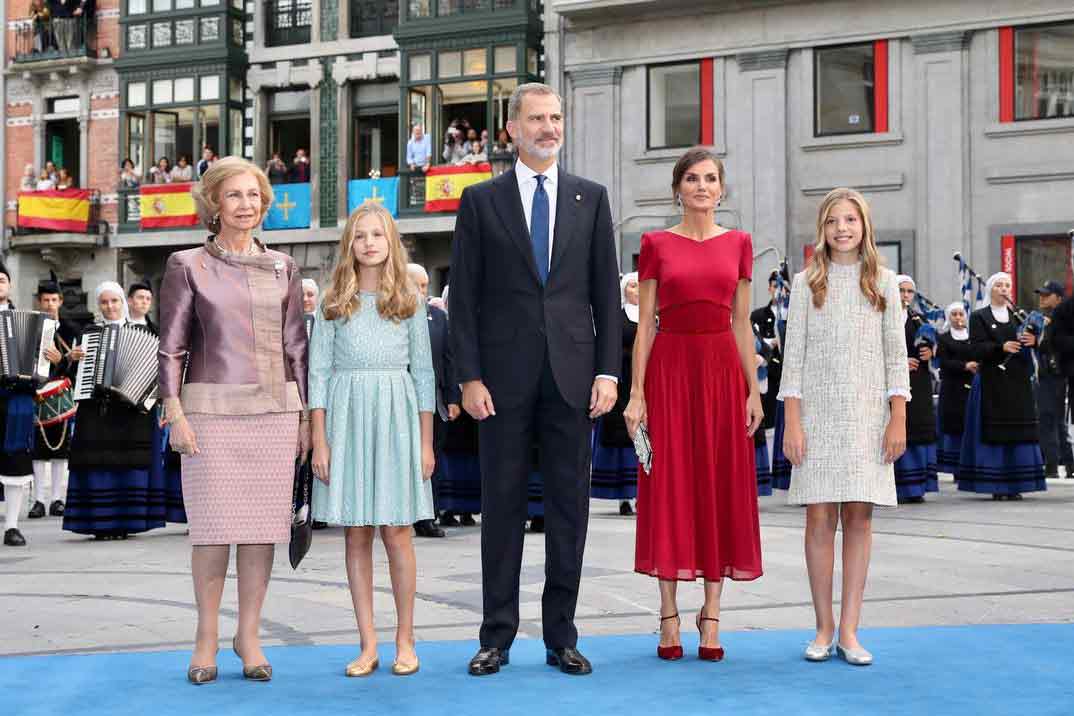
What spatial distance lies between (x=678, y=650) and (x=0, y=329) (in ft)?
23.8

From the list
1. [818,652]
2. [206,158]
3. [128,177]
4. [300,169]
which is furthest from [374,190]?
[818,652]

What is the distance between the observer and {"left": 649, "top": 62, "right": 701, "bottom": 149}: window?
1065 inches

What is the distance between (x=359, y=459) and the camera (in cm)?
598

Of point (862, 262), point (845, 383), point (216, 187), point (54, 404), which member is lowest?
point (54, 404)

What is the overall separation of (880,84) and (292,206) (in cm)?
1297

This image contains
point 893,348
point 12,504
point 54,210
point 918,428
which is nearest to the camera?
point 893,348

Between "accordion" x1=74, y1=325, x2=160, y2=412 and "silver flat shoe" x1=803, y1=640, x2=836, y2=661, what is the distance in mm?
6919

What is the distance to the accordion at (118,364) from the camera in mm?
11422

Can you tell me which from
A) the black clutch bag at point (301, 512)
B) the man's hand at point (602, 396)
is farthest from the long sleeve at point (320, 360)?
the man's hand at point (602, 396)

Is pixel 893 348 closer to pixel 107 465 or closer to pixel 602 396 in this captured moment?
pixel 602 396

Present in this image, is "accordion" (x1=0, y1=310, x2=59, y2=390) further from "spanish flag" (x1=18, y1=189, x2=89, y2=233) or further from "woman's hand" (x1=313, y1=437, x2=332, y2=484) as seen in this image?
"spanish flag" (x1=18, y1=189, x2=89, y2=233)

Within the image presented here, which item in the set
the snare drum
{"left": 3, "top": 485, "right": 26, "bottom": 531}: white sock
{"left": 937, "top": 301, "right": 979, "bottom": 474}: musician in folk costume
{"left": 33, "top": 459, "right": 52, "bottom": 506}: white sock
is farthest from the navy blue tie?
{"left": 937, "top": 301, "right": 979, "bottom": 474}: musician in folk costume

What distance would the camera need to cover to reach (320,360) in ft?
19.7

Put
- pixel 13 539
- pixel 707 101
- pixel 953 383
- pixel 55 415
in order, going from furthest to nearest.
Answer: pixel 707 101 → pixel 953 383 → pixel 55 415 → pixel 13 539
